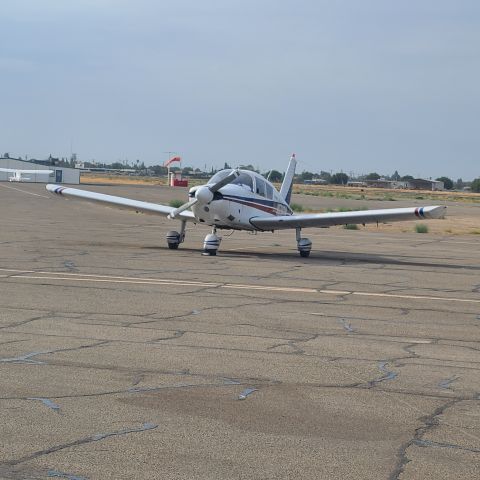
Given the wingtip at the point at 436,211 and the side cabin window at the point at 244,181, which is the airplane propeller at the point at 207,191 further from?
the wingtip at the point at 436,211

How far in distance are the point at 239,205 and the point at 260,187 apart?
1.31 meters

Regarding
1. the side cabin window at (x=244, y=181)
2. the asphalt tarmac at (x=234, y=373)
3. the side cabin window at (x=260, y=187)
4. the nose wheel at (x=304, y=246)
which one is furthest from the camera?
the side cabin window at (x=260, y=187)

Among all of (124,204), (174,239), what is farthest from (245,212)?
(124,204)

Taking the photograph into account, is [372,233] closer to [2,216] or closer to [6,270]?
[2,216]

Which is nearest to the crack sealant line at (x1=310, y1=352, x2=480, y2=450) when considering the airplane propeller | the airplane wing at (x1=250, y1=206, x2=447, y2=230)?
the airplane wing at (x1=250, y1=206, x2=447, y2=230)

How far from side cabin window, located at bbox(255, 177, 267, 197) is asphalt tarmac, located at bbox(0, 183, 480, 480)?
17.9ft

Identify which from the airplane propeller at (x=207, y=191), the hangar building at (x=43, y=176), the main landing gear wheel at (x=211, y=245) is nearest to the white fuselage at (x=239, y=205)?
the airplane propeller at (x=207, y=191)

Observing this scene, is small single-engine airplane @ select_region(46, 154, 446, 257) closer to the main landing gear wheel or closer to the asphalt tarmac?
the main landing gear wheel

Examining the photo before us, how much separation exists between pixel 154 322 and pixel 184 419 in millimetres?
5117

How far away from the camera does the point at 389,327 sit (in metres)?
13.2

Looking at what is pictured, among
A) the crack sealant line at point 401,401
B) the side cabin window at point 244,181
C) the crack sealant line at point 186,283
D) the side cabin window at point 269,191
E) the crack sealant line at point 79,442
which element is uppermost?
the side cabin window at point 244,181

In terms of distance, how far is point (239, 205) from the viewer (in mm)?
24891

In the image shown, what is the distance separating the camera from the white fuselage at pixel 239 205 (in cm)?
2453

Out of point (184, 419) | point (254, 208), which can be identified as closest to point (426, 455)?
point (184, 419)
